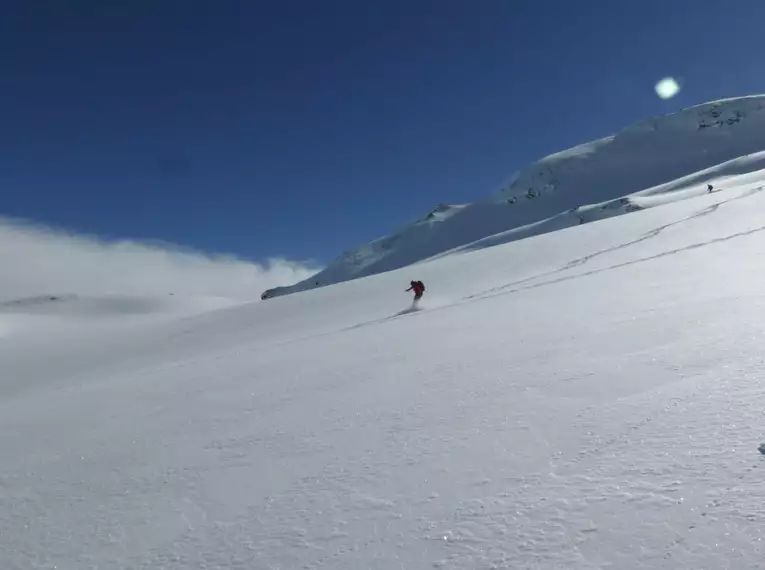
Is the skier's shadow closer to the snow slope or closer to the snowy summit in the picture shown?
the snowy summit

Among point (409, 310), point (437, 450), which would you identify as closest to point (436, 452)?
point (437, 450)

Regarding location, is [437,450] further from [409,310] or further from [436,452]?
[409,310]

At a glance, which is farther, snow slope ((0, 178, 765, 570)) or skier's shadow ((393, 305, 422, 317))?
skier's shadow ((393, 305, 422, 317))

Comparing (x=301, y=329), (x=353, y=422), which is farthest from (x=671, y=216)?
(x=353, y=422)

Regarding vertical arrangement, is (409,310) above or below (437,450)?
above

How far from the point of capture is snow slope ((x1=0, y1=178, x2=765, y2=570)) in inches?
134

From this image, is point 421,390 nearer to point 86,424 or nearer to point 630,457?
point 630,457

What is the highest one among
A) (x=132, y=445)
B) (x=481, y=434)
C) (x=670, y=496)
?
(x=132, y=445)

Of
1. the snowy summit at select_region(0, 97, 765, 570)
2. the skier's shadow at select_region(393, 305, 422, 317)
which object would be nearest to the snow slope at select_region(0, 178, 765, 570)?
the snowy summit at select_region(0, 97, 765, 570)

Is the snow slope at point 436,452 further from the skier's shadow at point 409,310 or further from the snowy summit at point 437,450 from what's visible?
the skier's shadow at point 409,310

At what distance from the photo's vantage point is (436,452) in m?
4.83

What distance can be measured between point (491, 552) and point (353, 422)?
2.87 m

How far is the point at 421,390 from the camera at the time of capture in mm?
6887

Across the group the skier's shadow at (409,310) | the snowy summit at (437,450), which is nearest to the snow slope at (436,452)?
the snowy summit at (437,450)
